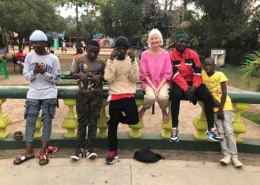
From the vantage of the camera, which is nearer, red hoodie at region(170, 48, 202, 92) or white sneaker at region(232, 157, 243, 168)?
white sneaker at region(232, 157, 243, 168)

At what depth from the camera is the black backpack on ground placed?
3.38 meters

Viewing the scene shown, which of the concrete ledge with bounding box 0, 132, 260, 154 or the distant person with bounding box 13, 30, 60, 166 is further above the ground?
the distant person with bounding box 13, 30, 60, 166

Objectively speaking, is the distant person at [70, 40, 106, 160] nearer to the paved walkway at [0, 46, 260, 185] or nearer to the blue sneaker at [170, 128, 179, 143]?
the paved walkway at [0, 46, 260, 185]

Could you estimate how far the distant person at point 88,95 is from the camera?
339 centimetres

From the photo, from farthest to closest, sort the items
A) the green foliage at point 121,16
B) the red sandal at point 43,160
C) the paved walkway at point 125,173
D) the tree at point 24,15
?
the green foliage at point 121,16, the tree at point 24,15, the red sandal at point 43,160, the paved walkway at point 125,173

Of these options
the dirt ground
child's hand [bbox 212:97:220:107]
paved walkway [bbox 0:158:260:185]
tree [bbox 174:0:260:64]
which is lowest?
the dirt ground

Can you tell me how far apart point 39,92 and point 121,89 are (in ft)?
3.32

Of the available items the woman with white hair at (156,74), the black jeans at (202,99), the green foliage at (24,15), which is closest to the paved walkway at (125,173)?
the black jeans at (202,99)

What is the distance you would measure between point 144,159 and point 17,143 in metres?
1.71

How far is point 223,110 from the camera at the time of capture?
344 cm

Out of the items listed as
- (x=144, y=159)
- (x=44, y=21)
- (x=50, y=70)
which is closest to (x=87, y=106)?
(x=50, y=70)

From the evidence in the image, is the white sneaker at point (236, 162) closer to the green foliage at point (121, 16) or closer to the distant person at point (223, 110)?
the distant person at point (223, 110)

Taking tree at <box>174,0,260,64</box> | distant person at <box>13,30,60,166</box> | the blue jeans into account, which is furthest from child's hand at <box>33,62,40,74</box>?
tree at <box>174,0,260,64</box>

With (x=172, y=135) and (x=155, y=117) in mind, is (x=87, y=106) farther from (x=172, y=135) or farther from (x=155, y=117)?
(x=155, y=117)
